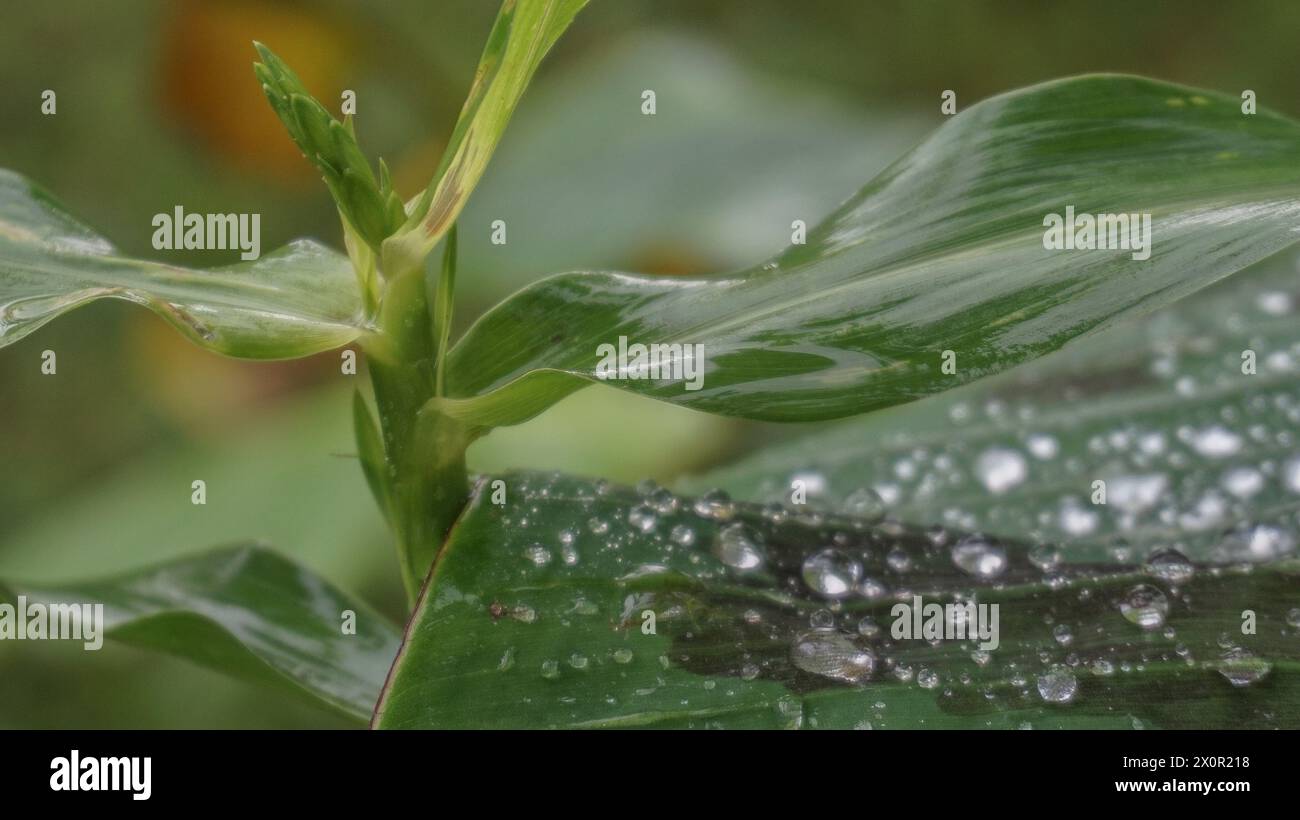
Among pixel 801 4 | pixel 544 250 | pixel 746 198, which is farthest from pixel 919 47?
pixel 544 250

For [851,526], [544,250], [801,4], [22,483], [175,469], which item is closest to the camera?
[851,526]

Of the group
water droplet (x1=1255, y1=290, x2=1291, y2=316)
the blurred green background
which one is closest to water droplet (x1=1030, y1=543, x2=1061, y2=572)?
water droplet (x1=1255, y1=290, x2=1291, y2=316)

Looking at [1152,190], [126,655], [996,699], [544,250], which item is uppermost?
[544,250]

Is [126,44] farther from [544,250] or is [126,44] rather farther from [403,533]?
[403,533]

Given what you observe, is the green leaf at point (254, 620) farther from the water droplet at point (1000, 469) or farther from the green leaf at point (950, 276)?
the water droplet at point (1000, 469)

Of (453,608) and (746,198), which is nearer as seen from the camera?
(453,608)
